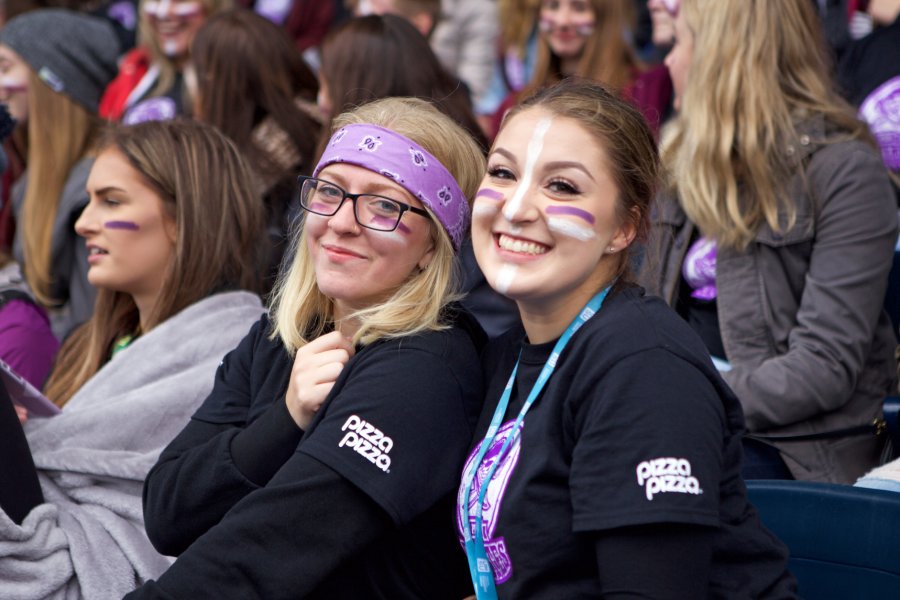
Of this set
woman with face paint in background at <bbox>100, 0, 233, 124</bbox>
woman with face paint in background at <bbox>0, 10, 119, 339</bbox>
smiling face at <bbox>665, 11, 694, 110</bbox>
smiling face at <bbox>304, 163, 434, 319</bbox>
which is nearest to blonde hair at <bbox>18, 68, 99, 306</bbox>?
woman with face paint in background at <bbox>0, 10, 119, 339</bbox>

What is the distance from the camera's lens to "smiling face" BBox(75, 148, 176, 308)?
335 centimetres

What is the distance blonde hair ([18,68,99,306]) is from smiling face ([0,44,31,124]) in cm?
16

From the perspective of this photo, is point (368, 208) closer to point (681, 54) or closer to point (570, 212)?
point (570, 212)

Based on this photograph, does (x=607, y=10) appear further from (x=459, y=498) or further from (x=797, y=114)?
(x=459, y=498)

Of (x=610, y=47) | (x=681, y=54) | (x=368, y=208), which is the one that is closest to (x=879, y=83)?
(x=681, y=54)

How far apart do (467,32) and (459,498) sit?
442 centimetres

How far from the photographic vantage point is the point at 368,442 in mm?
2102

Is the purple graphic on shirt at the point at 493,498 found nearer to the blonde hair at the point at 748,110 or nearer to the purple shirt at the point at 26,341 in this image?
the blonde hair at the point at 748,110

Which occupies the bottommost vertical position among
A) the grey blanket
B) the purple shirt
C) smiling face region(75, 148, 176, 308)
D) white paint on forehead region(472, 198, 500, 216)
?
the purple shirt

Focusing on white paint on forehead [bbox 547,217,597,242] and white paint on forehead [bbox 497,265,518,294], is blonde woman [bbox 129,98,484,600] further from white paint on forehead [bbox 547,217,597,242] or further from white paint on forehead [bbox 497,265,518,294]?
white paint on forehead [bbox 547,217,597,242]

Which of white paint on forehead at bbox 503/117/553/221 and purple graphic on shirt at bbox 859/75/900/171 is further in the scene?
purple graphic on shirt at bbox 859/75/900/171

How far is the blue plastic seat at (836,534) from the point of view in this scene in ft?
7.19

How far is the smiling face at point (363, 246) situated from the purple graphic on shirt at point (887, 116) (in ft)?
7.01

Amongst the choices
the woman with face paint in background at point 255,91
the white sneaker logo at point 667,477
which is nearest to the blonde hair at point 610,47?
the woman with face paint in background at point 255,91
